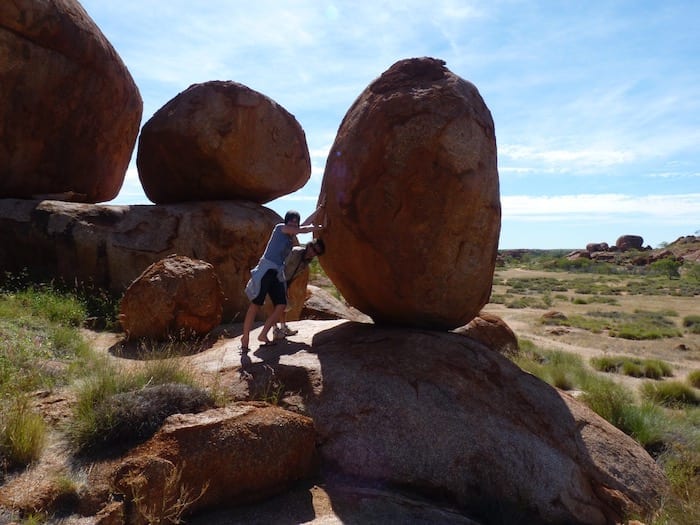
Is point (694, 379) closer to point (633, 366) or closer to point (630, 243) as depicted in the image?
point (633, 366)

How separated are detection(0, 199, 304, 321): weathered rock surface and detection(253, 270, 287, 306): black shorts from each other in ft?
10.4

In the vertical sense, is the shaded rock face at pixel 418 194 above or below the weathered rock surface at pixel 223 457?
above

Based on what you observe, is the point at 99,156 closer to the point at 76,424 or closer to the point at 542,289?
the point at 76,424

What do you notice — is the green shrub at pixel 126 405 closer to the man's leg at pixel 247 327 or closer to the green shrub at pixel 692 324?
the man's leg at pixel 247 327

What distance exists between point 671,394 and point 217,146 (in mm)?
8281

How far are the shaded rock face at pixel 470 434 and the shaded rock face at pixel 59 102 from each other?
680cm

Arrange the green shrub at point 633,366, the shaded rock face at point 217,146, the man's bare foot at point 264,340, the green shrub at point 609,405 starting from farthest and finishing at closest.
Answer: the green shrub at point 633,366 → the shaded rock face at point 217,146 → the green shrub at point 609,405 → the man's bare foot at point 264,340

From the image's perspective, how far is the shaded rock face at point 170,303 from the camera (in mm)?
6801

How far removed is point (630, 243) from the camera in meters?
65.8

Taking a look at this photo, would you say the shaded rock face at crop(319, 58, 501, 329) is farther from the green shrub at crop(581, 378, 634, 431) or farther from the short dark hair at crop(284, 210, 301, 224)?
the green shrub at crop(581, 378, 634, 431)

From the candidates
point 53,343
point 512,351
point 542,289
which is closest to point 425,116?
point 53,343

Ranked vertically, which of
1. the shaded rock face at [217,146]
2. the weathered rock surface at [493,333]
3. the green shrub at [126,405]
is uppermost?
the shaded rock face at [217,146]

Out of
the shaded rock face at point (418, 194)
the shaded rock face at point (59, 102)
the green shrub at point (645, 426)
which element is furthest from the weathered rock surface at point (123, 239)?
the green shrub at point (645, 426)

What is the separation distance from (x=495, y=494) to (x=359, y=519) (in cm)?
111
